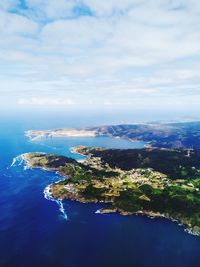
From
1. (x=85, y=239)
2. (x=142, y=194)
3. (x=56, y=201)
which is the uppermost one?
(x=142, y=194)

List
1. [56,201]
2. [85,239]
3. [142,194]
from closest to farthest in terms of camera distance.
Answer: [85,239] → [56,201] → [142,194]

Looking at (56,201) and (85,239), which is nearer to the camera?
(85,239)

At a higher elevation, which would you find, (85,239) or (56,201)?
(56,201)

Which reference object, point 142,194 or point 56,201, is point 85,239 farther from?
point 142,194

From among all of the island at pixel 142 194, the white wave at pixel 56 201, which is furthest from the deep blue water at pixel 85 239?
the island at pixel 142 194

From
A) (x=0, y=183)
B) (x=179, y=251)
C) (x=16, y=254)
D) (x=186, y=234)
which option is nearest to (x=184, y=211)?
(x=186, y=234)

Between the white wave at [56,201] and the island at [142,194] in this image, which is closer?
the white wave at [56,201]

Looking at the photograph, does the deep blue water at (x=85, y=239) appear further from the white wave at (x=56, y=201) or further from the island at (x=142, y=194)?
the island at (x=142, y=194)

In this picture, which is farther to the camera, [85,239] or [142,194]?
[142,194]

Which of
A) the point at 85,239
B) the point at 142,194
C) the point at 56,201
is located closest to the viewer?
the point at 85,239

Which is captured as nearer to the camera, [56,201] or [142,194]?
[56,201]

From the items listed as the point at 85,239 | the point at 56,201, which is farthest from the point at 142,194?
the point at 85,239
